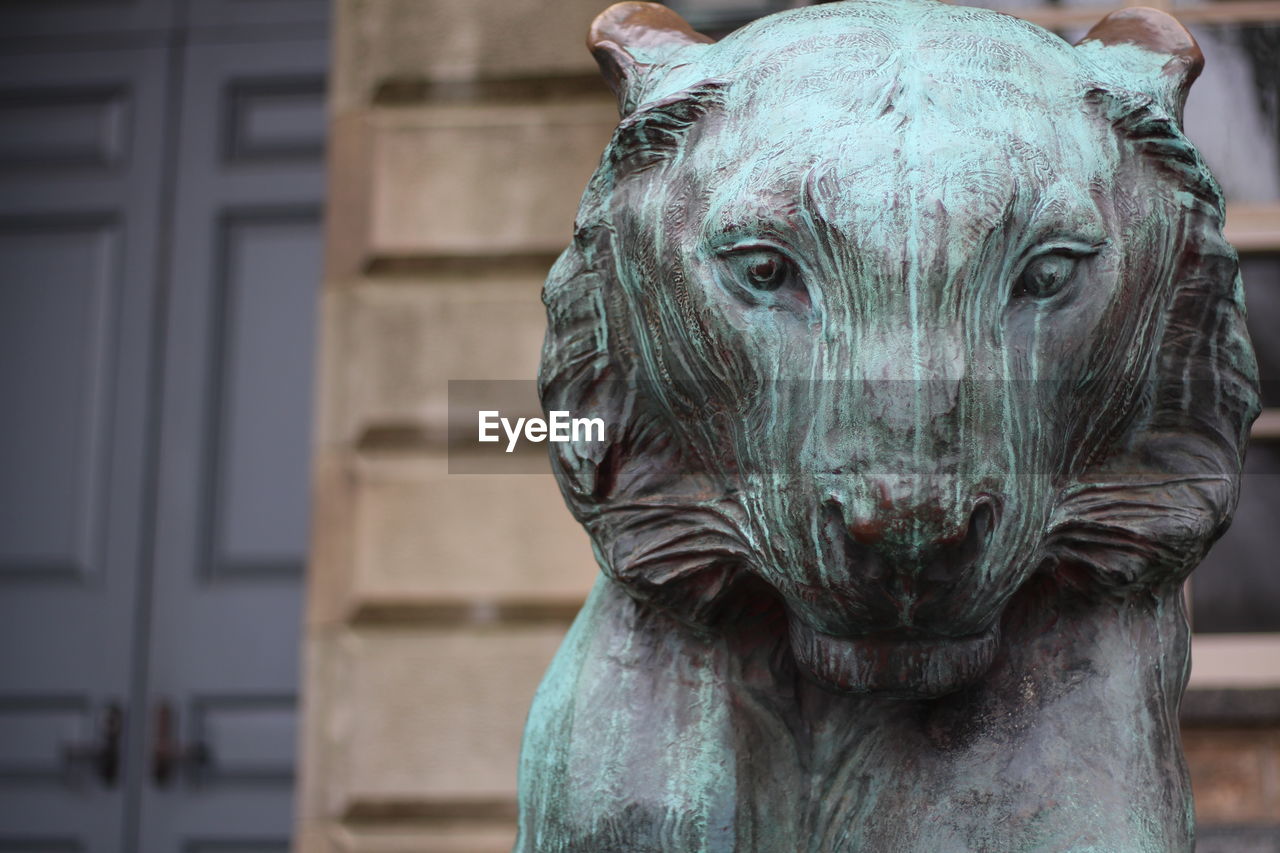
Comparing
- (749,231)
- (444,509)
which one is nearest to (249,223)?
(444,509)

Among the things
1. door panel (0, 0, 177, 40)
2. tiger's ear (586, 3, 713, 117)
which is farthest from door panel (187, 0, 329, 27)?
tiger's ear (586, 3, 713, 117)

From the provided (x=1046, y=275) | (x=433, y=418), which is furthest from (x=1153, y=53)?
(x=433, y=418)

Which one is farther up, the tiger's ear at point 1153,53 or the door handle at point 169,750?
the tiger's ear at point 1153,53

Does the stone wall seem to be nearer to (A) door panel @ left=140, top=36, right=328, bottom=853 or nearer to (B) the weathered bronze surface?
→ (A) door panel @ left=140, top=36, right=328, bottom=853

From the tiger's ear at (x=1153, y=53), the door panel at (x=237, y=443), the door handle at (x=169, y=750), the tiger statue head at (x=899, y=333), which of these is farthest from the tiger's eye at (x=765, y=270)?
the door handle at (x=169, y=750)

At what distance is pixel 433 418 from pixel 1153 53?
7.44 feet

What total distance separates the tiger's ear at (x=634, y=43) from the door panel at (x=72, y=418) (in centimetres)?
275

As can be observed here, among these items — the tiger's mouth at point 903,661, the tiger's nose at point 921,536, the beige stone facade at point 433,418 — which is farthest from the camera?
the beige stone facade at point 433,418

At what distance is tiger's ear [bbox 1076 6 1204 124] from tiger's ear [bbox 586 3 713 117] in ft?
1.12

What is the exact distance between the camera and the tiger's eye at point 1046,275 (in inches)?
38.5

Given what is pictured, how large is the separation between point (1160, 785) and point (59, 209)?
346cm

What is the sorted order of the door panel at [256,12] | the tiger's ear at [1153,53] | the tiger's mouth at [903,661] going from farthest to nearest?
1. the door panel at [256,12]
2. the tiger's ear at [1153,53]
3. the tiger's mouth at [903,661]

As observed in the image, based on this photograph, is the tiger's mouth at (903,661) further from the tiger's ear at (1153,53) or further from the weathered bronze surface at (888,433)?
the tiger's ear at (1153,53)

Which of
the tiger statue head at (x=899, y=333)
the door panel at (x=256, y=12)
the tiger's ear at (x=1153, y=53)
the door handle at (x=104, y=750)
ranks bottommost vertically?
the door handle at (x=104, y=750)
